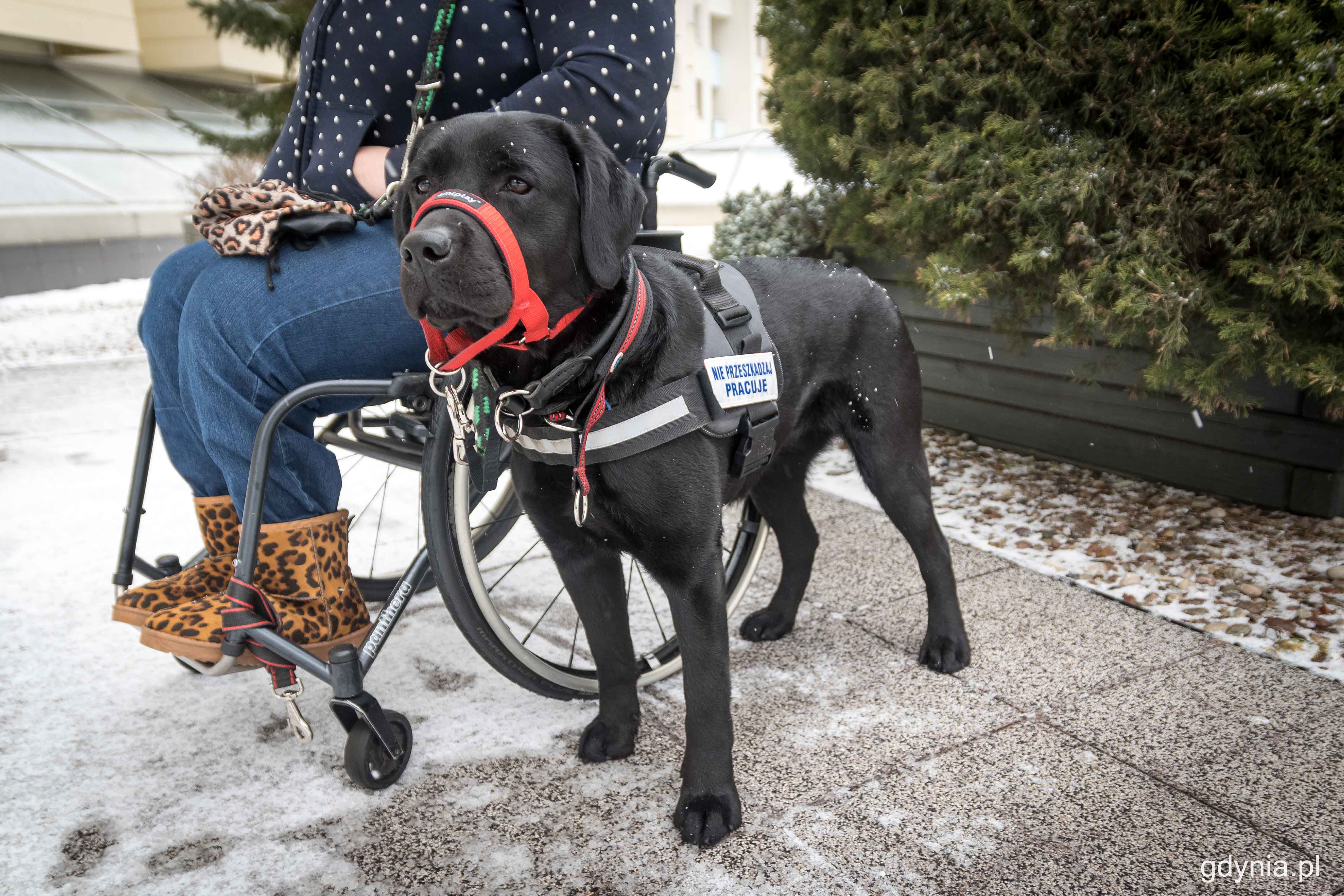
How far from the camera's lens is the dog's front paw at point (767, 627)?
2650 mm

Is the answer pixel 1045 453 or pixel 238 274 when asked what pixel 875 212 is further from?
pixel 238 274

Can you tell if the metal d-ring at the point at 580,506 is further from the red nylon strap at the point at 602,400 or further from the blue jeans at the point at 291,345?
the blue jeans at the point at 291,345

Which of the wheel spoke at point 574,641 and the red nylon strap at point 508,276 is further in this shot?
the wheel spoke at point 574,641

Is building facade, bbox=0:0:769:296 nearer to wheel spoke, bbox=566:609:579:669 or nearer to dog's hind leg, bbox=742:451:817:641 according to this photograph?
dog's hind leg, bbox=742:451:817:641

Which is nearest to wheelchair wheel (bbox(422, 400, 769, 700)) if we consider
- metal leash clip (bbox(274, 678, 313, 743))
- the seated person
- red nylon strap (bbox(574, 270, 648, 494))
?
the seated person

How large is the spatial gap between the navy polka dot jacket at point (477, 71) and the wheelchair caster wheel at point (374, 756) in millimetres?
1173

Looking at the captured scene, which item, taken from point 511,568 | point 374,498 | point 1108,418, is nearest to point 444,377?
point 511,568

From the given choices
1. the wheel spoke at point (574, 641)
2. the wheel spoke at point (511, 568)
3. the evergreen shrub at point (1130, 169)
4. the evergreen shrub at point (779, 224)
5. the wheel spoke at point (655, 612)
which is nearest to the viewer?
the wheel spoke at point (574, 641)

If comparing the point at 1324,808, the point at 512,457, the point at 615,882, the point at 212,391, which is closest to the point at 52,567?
the point at 212,391

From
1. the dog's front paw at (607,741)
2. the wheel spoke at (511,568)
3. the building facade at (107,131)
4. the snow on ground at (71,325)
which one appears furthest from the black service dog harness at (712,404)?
the building facade at (107,131)

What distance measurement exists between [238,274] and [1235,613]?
289cm

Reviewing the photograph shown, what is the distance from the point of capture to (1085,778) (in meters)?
1.92

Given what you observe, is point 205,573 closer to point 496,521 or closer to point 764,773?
point 496,521

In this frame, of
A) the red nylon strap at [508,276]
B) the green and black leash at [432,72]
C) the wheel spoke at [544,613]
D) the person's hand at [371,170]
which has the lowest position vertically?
the wheel spoke at [544,613]
